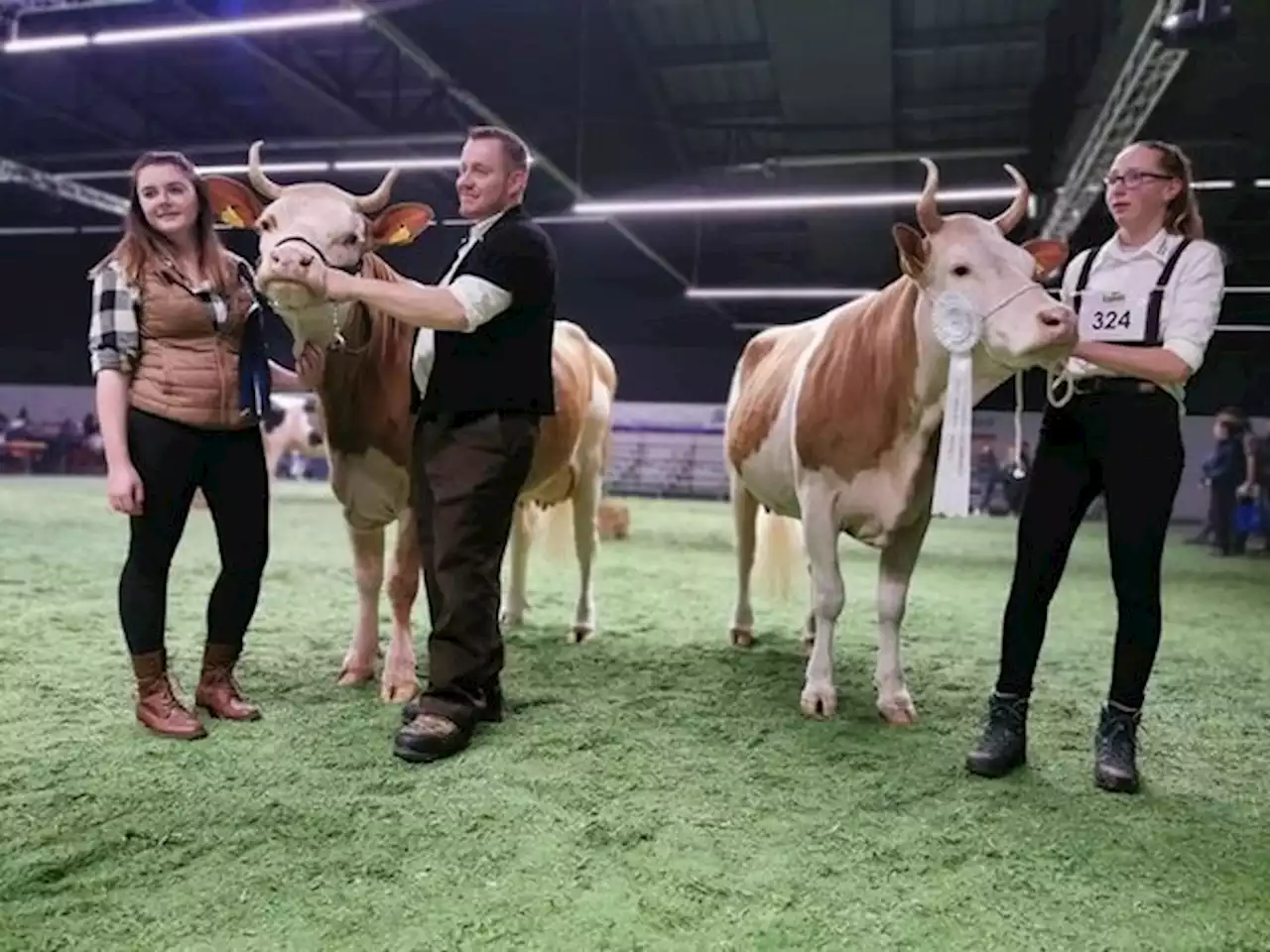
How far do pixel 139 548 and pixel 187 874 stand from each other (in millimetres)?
1085

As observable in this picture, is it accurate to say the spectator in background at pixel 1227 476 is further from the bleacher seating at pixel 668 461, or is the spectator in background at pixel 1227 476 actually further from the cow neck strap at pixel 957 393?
the cow neck strap at pixel 957 393

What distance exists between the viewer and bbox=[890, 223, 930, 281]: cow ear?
277 cm

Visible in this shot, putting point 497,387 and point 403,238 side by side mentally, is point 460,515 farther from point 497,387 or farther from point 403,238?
point 403,238

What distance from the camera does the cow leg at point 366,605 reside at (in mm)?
3455

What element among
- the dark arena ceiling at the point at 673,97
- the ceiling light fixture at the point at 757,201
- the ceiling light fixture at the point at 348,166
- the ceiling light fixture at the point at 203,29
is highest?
the dark arena ceiling at the point at 673,97

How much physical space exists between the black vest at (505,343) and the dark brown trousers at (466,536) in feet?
0.18

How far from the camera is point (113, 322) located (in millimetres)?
2674

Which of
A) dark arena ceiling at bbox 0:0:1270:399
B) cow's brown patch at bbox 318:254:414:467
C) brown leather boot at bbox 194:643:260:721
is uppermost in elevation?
dark arena ceiling at bbox 0:0:1270:399

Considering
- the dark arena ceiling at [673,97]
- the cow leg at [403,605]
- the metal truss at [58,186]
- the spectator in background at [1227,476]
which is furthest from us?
the metal truss at [58,186]

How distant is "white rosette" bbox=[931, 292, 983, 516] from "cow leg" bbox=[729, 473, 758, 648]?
5.85 feet

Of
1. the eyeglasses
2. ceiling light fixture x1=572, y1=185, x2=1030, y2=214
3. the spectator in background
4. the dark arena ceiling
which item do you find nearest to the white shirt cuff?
the eyeglasses

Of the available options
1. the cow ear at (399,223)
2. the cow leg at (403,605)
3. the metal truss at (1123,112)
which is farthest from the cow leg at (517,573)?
the metal truss at (1123,112)

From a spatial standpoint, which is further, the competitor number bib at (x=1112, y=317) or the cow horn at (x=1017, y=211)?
the cow horn at (x=1017, y=211)

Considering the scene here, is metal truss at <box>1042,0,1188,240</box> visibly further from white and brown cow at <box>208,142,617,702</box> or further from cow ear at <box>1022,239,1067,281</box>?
white and brown cow at <box>208,142,617,702</box>
